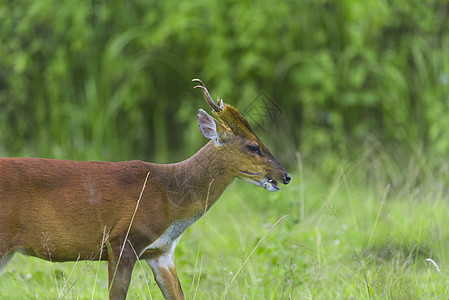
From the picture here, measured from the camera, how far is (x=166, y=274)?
10.9ft

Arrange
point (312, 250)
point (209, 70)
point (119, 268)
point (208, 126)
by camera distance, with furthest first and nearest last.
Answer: point (209, 70) → point (312, 250) → point (208, 126) → point (119, 268)

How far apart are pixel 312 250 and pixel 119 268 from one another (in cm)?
104

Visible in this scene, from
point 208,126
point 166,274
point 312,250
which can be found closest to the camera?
point 208,126

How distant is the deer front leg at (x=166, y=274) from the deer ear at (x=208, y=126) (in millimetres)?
575

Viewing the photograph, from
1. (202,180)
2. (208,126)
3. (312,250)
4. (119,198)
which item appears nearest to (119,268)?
(119,198)

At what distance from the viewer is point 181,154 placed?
7.02 metres

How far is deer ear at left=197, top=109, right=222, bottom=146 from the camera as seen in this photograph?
3.17m

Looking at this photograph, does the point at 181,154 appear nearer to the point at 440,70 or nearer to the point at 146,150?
the point at 146,150

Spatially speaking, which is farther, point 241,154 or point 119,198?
point 241,154

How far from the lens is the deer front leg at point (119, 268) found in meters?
3.01

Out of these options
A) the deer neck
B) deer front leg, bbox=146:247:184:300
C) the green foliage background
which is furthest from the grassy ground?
the green foliage background

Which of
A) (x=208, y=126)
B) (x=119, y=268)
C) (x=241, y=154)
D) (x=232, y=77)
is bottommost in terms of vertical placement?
(x=232, y=77)

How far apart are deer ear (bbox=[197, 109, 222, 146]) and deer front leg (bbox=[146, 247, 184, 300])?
1.89ft

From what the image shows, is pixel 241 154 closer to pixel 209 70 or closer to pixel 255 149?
pixel 255 149
